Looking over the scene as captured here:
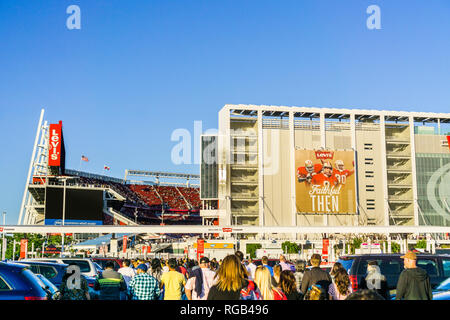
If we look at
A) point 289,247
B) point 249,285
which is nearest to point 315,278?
point 249,285

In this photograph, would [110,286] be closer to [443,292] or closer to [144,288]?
[144,288]

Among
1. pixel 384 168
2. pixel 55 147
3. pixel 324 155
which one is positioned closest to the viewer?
pixel 55 147

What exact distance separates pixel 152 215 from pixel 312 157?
1645 inches

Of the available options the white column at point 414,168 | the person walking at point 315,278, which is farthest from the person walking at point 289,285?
the white column at point 414,168

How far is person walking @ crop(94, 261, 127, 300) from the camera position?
11.9 metres

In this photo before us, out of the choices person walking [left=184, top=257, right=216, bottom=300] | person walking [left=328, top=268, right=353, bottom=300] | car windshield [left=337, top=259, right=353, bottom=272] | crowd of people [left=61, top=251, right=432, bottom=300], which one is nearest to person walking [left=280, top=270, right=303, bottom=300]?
crowd of people [left=61, top=251, right=432, bottom=300]

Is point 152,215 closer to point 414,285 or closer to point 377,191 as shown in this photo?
point 377,191

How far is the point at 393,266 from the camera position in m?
14.1

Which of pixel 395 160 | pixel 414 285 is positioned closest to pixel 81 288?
pixel 414 285

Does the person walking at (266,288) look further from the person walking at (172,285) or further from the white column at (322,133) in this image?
the white column at (322,133)

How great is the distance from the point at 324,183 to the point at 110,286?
87477mm

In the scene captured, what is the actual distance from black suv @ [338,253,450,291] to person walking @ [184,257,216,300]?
14.2 ft

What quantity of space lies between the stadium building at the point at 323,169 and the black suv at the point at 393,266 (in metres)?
81.6

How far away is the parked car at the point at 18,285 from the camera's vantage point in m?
9.68
